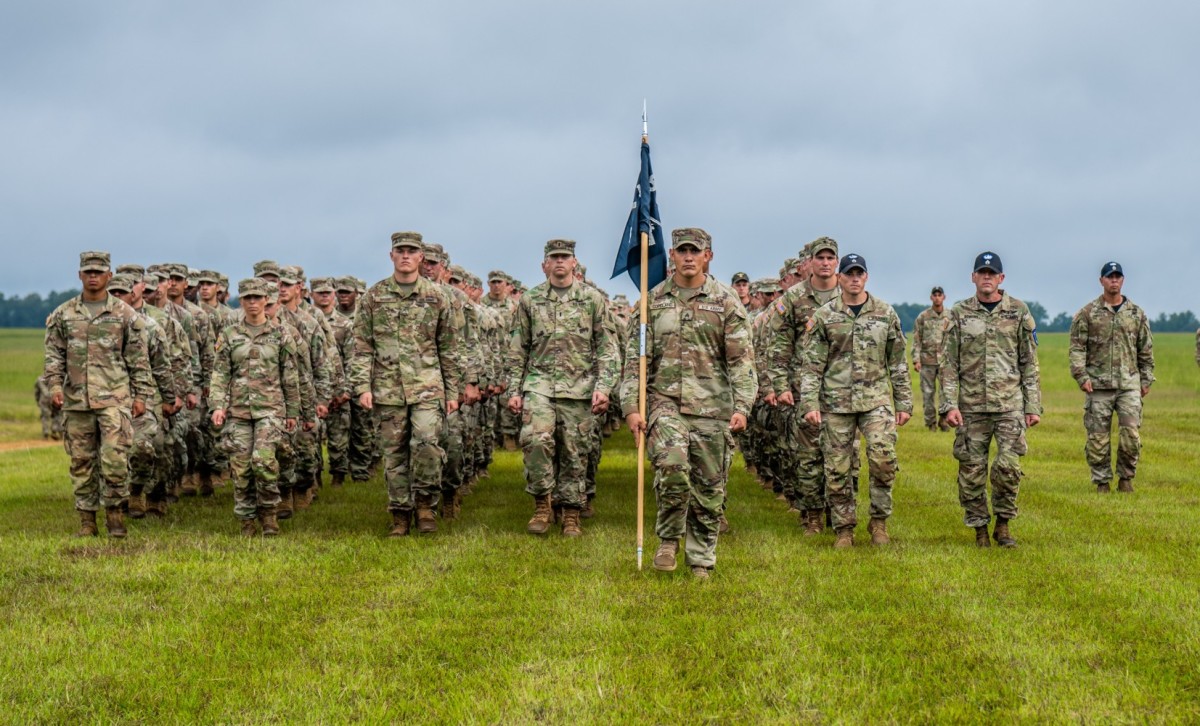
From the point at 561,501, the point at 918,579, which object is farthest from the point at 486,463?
the point at 918,579

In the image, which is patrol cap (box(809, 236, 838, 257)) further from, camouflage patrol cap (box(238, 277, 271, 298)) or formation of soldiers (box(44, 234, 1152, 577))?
camouflage patrol cap (box(238, 277, 271, 298))

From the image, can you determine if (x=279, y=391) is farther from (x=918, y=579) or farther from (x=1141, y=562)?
(x=1141, y=562)

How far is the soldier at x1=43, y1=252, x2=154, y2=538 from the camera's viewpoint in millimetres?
11445

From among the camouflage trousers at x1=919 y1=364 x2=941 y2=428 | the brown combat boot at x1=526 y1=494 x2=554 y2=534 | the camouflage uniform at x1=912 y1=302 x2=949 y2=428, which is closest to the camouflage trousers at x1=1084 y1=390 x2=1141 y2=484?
the camouflage trousers at x1=919 y1=364 x2=941 y2=428

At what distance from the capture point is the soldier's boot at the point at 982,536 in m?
10.8

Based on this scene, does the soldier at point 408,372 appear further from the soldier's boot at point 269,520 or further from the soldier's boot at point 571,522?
the soldier's boot at point 571,522

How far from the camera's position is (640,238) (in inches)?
402

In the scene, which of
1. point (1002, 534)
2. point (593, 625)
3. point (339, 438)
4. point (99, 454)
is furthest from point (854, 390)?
point (339, 438)

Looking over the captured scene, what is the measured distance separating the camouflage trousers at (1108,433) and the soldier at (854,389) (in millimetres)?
5654

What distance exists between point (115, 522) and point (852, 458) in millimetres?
7154

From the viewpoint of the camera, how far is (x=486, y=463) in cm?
1759

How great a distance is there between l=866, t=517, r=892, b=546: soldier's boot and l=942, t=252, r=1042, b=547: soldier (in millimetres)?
752

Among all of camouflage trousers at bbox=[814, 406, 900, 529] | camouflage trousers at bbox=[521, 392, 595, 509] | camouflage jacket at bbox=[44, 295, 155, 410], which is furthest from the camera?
camouflage trousers at bbox=[521, 392, 595, 509]

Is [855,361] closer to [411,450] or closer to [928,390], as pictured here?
[411,450]
